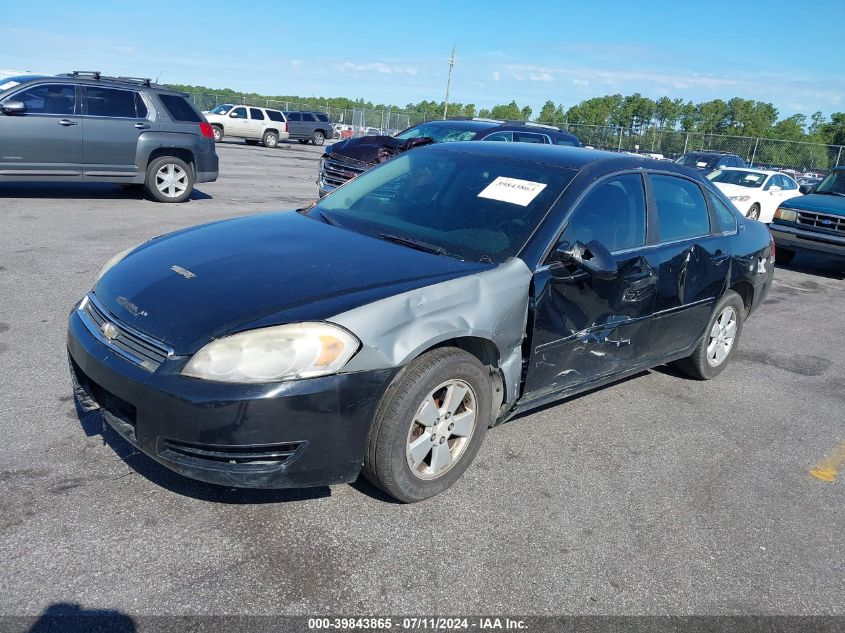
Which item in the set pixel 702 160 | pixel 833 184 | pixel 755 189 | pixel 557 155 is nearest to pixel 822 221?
pixel 833 184

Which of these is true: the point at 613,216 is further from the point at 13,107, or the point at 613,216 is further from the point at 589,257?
the point at 13,107

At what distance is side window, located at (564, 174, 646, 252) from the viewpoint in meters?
4.02

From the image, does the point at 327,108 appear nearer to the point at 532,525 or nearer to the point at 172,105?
the point at 172,105

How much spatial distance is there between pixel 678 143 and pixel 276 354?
3799 cm

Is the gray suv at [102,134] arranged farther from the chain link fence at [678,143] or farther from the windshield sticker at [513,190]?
the chain link fence at [678,143]

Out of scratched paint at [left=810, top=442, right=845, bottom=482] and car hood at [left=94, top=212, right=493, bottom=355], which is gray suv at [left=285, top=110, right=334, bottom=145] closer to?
car hood at [left=94, top=212, right=493, bottom=355]

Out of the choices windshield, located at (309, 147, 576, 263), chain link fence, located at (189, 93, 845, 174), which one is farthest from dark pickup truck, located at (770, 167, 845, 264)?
chain link fence, located at (189, 93, 845, 174)

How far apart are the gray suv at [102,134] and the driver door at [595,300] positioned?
8640 millimetres

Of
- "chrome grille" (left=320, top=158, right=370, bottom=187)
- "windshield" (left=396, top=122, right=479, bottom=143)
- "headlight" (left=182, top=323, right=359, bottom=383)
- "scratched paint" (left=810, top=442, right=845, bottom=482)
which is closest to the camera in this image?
"headlight" (left=182, top=323, right=359, bottom=383)

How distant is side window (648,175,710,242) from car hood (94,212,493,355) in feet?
5.50

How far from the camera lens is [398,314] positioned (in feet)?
10.2

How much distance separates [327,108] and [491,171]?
51.9 m

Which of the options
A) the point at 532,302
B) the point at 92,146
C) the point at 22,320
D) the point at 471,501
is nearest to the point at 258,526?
the point at 471,501

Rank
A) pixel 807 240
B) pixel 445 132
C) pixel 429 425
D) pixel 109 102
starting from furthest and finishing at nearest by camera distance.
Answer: pixel 445 132 → pixel 807 240 → pixel 109 102 → pixel 429 425
